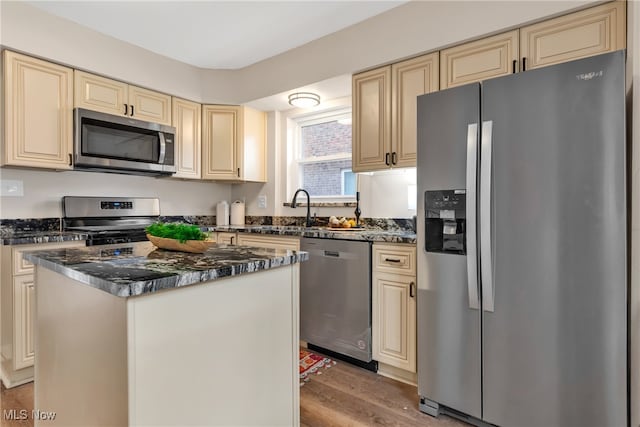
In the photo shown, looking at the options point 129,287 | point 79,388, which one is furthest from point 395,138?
point 79,388

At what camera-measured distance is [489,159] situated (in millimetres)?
1642

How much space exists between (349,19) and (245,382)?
2525mm

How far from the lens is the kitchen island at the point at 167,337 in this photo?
968mm

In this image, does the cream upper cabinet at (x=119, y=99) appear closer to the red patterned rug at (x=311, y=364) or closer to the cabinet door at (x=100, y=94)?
the cabinet door at (x=100, y=94)

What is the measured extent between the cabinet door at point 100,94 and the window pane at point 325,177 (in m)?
1.73

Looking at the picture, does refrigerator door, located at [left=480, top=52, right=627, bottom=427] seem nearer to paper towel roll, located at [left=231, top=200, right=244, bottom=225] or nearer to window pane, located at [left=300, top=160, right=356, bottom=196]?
window pane, located at [left=300, top=160, right=356, bottom=196]

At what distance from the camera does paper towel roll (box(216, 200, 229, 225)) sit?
3.86m

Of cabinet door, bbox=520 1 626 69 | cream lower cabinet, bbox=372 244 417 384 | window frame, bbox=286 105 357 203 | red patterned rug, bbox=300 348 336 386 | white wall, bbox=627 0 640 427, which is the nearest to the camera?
white wall, bbox=627 0 640 427

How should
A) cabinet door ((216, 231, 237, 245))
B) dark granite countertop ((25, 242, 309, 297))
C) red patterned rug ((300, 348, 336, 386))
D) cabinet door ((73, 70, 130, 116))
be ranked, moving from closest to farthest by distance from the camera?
dark granite countertop ((25, 242, 309, 297)), red patterned rug ((300, 348, 336, 386)), cabinet door ((73, 70, 130, 116)), cabinet door ((216, 231, 237, 245))

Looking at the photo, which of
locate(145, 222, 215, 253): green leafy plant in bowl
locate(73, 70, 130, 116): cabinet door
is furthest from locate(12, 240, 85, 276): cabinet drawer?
locate(145, 222, 215, 253): green leafy plant in bowl

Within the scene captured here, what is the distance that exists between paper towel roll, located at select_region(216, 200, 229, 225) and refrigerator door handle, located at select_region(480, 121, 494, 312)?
2864mm

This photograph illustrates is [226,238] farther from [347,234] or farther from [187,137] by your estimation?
[347,234]

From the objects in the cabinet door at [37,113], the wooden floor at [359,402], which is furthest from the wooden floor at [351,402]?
the cabinet door at [37,113]

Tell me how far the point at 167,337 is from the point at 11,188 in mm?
2476
